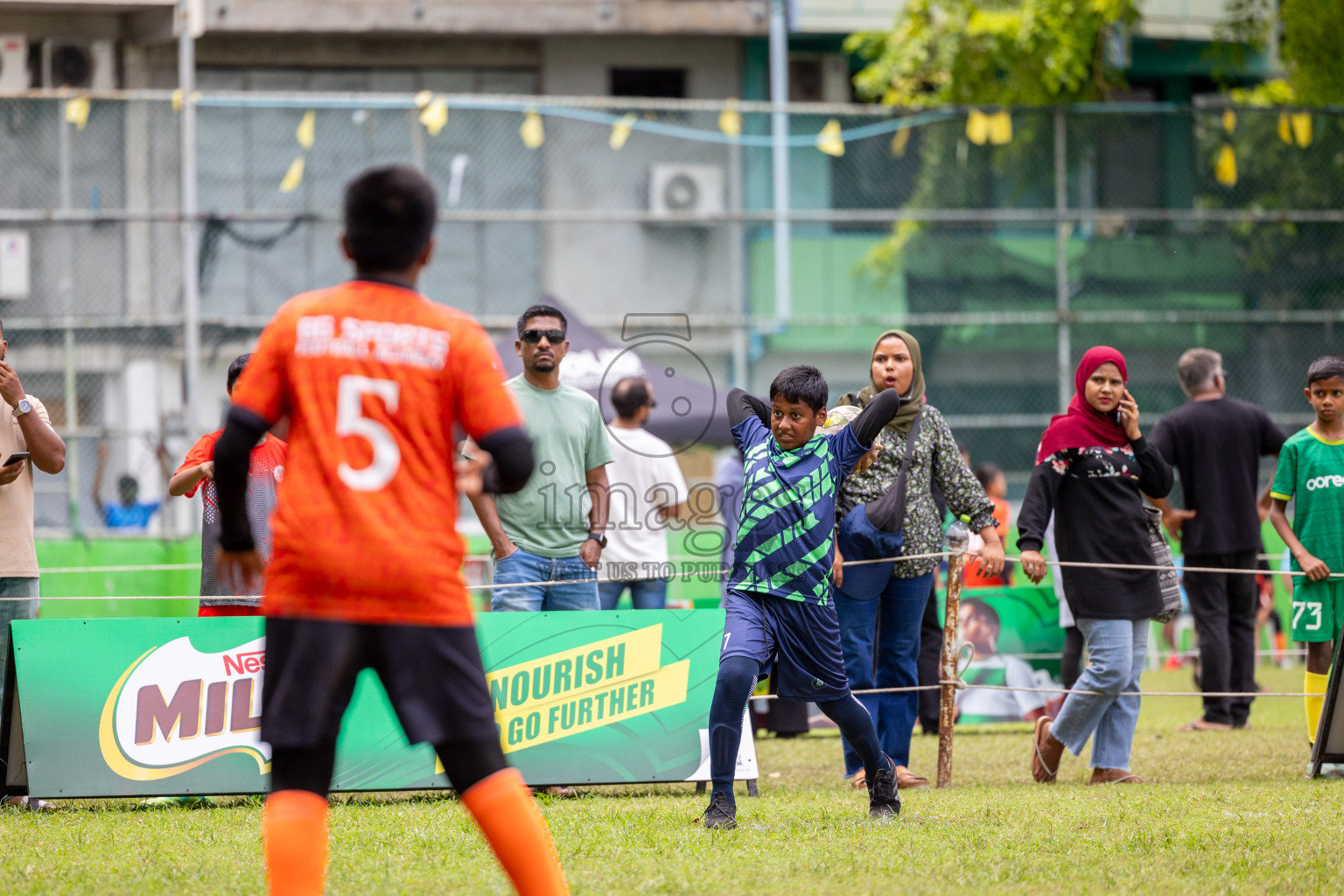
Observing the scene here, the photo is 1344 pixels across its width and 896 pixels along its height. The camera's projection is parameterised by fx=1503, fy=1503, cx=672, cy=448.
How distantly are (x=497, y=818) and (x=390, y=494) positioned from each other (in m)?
0.78

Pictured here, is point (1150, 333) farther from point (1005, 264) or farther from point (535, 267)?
point (535, 267)

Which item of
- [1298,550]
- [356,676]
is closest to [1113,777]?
[1298,550]

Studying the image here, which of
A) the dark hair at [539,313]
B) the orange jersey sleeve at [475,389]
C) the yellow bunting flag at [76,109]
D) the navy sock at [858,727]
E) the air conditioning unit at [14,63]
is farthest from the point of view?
the air conditioning unit at [14,63]

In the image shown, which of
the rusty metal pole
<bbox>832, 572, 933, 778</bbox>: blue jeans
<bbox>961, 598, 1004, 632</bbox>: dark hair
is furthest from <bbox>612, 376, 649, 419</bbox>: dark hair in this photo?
<bbox>961, 598, 1004, 632</bbox>: dark hair

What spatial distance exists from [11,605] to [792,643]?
348cm

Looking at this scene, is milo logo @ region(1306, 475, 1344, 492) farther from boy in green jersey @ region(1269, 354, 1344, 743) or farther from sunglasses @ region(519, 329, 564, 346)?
sunglasses @ region(519, 329, 564, 346)

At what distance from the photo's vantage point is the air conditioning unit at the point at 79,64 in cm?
1786

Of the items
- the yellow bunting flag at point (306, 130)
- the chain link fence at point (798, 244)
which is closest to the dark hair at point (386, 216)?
the chain link fence at point (798, 244)

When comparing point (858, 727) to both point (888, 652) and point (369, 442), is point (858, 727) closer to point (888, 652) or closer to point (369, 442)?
→ point (888, 652)

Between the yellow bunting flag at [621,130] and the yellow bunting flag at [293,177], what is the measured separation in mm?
3318

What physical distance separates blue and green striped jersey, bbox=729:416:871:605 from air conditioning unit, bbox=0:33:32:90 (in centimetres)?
1523

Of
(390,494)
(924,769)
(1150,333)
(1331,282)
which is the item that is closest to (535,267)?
(1150,333)

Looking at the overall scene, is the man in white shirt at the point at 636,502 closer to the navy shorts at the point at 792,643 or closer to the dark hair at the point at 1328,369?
the navy shorts at the point at 792,643

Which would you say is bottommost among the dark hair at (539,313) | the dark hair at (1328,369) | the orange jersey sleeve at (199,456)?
the orange jersey sleeve at (199,456)
